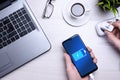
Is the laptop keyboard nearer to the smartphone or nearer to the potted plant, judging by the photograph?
the smartphone

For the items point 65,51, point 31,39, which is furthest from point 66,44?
point 31,39

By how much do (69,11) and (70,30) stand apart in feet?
0.24

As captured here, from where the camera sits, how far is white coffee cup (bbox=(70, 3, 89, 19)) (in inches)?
43.0

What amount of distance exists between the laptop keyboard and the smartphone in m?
0.15

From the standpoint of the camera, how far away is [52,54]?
1.10m

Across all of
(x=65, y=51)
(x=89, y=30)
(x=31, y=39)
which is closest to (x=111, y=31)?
(x=89, y=30)

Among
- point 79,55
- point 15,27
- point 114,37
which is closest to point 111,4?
point 114,37

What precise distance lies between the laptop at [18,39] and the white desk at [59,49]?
3cm

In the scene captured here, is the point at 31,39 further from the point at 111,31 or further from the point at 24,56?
the point at 111,31

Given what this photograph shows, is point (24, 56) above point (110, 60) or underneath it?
above

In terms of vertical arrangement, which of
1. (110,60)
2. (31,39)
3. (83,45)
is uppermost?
(31,39)

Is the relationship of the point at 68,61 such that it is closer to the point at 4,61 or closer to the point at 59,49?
the point at 59,49

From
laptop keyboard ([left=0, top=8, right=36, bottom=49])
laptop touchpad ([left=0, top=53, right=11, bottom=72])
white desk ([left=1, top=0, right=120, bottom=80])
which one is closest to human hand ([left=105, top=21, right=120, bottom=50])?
white desk ([left=1, top=0, right=120, bottom=80])

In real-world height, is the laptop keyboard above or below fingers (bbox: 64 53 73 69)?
above
